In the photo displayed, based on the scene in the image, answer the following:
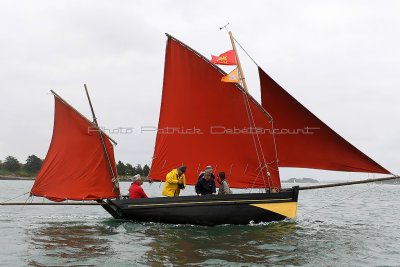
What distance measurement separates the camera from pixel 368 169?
16.2 meters

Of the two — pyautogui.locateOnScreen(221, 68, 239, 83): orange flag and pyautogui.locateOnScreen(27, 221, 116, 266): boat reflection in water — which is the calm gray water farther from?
pyautogui.locateOnScreen(221, 68, 239, 83): orange flag

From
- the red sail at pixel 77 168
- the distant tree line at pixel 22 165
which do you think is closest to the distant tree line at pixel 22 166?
the distant tree line at pixel 22 165

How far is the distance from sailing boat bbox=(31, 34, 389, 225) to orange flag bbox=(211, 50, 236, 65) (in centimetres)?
37

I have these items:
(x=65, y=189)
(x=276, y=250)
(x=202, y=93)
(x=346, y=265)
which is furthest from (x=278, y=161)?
(x=65, y=189)

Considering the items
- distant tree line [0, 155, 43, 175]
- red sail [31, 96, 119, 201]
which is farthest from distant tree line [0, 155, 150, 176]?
red sail [31, 96, 119, 201]

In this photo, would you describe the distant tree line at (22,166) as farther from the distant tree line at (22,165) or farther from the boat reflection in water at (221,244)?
the boat reflection in water at (221,244)

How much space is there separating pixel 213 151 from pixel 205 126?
1221mm

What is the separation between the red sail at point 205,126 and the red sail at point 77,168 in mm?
2335

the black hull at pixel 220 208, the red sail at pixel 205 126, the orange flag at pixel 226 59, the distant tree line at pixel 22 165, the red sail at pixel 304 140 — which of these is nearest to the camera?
the black hull at pixel 220 208

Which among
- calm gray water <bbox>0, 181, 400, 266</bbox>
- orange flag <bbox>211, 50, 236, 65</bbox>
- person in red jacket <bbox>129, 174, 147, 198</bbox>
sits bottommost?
calm gray water <bbox>0, 181, 400, 266</bbox>

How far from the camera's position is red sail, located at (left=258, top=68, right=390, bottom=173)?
53.4 feet

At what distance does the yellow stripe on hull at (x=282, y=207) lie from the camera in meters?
16.3

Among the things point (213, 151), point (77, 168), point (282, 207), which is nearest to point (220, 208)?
point (282, 207)

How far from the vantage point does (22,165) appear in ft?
513
